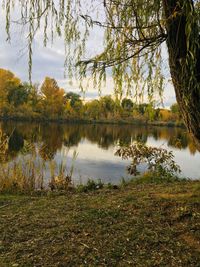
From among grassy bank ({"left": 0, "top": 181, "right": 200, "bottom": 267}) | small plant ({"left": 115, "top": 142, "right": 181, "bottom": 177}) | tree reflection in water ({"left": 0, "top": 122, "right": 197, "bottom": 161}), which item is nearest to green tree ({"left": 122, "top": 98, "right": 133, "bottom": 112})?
grassy bank ({"left": 0, "top": 181, "right": 200, "bottom": 267})

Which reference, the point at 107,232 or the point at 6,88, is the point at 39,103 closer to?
the point at 6,88

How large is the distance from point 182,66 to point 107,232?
1.70m

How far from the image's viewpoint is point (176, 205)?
393 cm

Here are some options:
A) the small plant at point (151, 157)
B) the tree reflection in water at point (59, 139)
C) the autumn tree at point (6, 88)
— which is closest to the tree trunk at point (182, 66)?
the tree reflection in water at point (59, 139)

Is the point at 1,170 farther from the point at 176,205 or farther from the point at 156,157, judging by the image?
the point at 156,157

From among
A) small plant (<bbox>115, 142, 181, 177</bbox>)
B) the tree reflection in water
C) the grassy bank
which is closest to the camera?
the grassy bank

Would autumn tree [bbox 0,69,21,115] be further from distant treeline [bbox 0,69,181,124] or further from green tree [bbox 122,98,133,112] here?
green tree [bbox 122,98,133,112]

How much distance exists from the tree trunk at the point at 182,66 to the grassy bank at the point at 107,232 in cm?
93

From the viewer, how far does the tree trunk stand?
113 inches

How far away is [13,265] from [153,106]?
1.93 metres

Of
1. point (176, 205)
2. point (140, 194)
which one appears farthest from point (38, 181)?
point (176, 205)

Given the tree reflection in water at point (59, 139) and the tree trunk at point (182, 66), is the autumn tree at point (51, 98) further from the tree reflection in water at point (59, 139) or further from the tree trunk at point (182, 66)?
the tree trunk at point (182, 66)

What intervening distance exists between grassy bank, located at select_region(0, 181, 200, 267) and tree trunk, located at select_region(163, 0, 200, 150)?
0.93m

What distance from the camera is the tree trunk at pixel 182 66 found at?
9.39 feet
